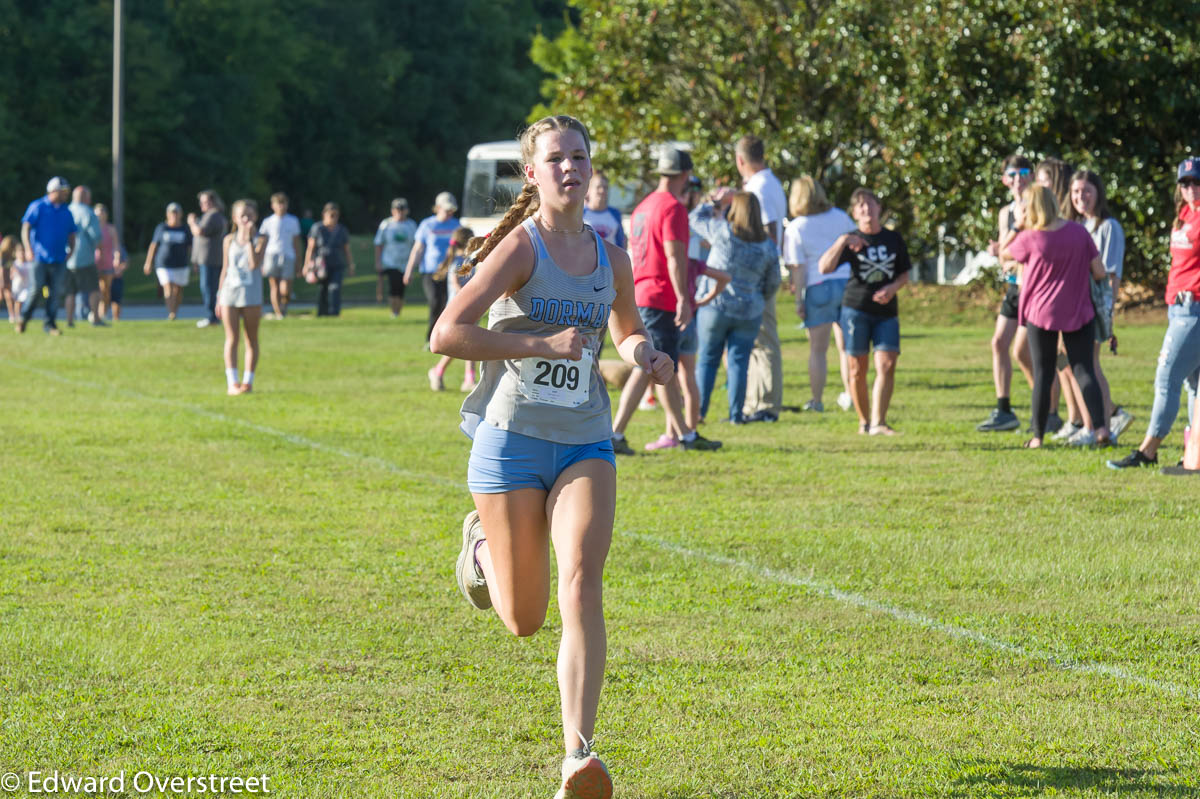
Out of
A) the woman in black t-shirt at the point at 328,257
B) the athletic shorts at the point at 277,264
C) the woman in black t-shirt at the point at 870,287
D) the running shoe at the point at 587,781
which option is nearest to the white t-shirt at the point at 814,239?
the woman in black t-shirt at the point at 870,287

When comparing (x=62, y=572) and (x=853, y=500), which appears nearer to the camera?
(x=62, y=572)

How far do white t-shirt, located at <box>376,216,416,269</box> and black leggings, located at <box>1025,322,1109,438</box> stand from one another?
18989 mm

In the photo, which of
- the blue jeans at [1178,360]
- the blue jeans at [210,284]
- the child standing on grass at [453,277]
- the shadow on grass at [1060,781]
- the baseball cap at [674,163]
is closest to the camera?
the shadow on grass at [1060,781]

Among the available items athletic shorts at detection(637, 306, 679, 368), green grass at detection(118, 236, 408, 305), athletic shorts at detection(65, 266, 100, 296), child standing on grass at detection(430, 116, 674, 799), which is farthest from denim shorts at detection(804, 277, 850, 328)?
green grass at detection(118, 236, 408, 305)

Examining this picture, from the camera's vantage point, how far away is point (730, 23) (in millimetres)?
30438

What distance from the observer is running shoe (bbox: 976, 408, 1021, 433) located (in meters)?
12.7

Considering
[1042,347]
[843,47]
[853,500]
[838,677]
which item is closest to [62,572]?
[838,677]

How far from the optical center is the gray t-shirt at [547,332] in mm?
4633

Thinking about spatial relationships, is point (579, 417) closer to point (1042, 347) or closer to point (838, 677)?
point (838, 677)

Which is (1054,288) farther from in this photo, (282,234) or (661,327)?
(282,234)

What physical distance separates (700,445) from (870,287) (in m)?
1.79

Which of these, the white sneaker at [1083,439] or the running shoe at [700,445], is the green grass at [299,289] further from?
the white sneaker at [1083,439]

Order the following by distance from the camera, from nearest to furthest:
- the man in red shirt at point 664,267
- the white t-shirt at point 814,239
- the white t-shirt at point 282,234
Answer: the man in red shirt at point 664,267
the white t-shirt at point 814,239
the white t-shirt at point 282,234

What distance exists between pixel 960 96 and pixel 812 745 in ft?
70.8
